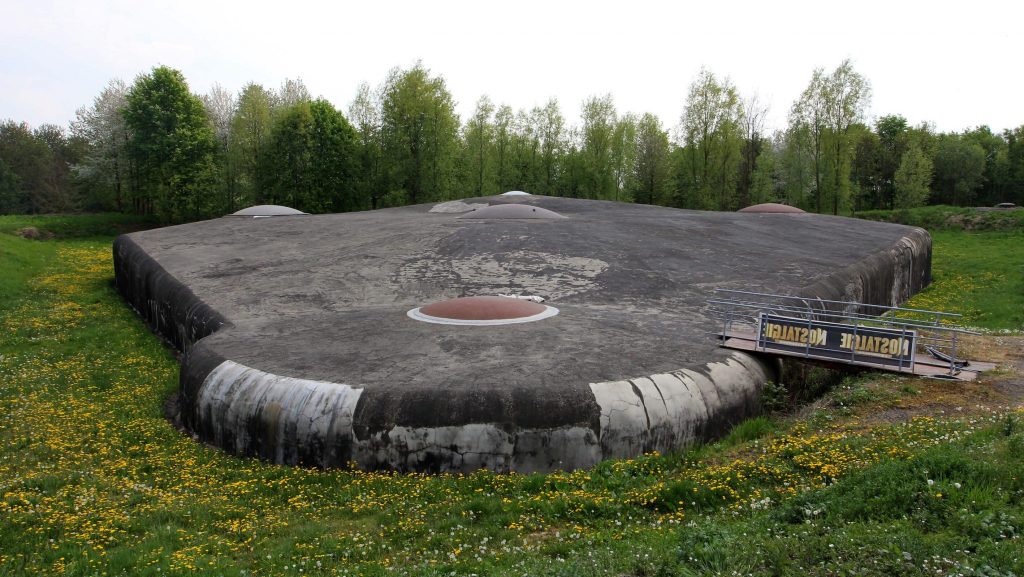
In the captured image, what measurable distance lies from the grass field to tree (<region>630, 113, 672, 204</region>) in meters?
41.8

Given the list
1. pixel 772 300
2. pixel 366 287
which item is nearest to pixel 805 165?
pixel 772 300

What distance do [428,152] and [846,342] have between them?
3615 centimetres

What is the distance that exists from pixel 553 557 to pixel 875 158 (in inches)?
2647

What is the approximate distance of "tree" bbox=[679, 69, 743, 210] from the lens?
45.7 meters

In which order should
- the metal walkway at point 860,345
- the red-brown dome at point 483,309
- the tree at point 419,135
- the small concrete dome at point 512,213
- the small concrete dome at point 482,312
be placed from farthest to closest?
the tree at point 419,135 < the small concrete dome at point 512,213 < the red-brown dome at point 483,309 < the small concrete dome at point 482,312 < the metal walkway at point 860,345

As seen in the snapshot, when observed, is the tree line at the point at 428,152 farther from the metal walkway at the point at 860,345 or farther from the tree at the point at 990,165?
the metal walkway at the point at 860,345

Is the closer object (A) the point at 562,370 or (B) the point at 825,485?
(B) the point at 825,485

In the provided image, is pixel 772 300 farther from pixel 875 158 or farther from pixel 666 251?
pixel 875 158

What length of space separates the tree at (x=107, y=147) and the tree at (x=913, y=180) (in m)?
55.8

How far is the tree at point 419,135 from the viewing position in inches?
1700

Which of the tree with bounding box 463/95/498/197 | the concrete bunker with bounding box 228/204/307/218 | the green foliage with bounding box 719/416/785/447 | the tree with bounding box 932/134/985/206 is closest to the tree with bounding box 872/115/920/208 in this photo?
the tree with bounding box 932/134/985/206

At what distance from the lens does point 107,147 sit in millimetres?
48438

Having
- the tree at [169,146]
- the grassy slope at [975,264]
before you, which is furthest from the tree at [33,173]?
the grassy slope at [975,264]

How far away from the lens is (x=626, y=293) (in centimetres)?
1617
